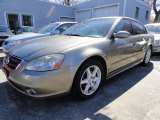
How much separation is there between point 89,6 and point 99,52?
626 inches

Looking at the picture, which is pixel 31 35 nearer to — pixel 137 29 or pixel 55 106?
pixel 137 29

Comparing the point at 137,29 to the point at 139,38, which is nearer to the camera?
the point at 139,38

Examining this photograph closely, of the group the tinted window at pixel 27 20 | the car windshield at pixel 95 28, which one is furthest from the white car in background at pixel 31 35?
the tinted window at pixel 27 20

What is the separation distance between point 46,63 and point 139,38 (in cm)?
283

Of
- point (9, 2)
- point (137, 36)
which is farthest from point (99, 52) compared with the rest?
point (9, 2)

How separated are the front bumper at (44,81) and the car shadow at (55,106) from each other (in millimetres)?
346

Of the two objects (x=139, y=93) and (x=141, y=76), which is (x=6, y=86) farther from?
(x=141, y=76)

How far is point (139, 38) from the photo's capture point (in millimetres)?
4027

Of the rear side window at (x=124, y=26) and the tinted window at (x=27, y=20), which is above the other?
the tinted window at (x=27, y=20)

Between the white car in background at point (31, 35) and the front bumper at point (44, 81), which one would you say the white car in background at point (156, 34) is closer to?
the white car in background at point (31, 35)

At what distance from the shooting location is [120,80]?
371 centimetres

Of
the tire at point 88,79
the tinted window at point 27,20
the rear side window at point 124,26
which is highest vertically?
the tinted window at point 27,20

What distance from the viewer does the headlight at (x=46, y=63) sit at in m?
2.16

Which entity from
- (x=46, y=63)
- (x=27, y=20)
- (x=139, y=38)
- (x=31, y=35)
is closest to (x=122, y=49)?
(x=139, y=38)
